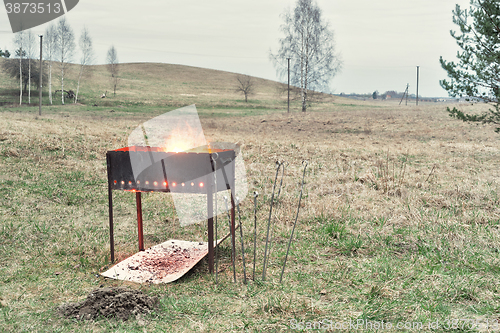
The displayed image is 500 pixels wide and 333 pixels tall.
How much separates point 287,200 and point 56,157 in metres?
7.11

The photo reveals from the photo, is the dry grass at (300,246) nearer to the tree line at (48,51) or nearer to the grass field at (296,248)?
the grass field at (296,248)

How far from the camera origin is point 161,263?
443 cm

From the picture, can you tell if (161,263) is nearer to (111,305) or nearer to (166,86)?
(111,305)

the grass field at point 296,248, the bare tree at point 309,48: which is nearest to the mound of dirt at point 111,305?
the grass field at point 296,248

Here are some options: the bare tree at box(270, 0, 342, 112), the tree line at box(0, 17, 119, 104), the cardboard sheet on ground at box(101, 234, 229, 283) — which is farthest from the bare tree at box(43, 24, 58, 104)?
the cardboard sheet on ground at box(101, 234, 229, 283)

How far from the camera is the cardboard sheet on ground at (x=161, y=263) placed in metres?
3.98

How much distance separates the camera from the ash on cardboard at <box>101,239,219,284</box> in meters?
3.98

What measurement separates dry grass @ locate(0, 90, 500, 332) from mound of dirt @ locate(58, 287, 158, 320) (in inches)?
4.0

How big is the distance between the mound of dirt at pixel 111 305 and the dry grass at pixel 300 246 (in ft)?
0.33

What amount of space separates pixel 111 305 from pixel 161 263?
1.38 meters

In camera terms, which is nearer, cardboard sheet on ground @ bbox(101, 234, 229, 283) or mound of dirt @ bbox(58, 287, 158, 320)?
mound of dirt @ bbox(58, 287, 158, 320)

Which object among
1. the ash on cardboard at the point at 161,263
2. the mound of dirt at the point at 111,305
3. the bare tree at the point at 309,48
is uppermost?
the bare tree at the point at 309,48

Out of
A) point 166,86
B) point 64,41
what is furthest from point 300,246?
point 166,86

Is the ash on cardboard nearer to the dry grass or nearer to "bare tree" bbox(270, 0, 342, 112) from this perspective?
the dry grass
